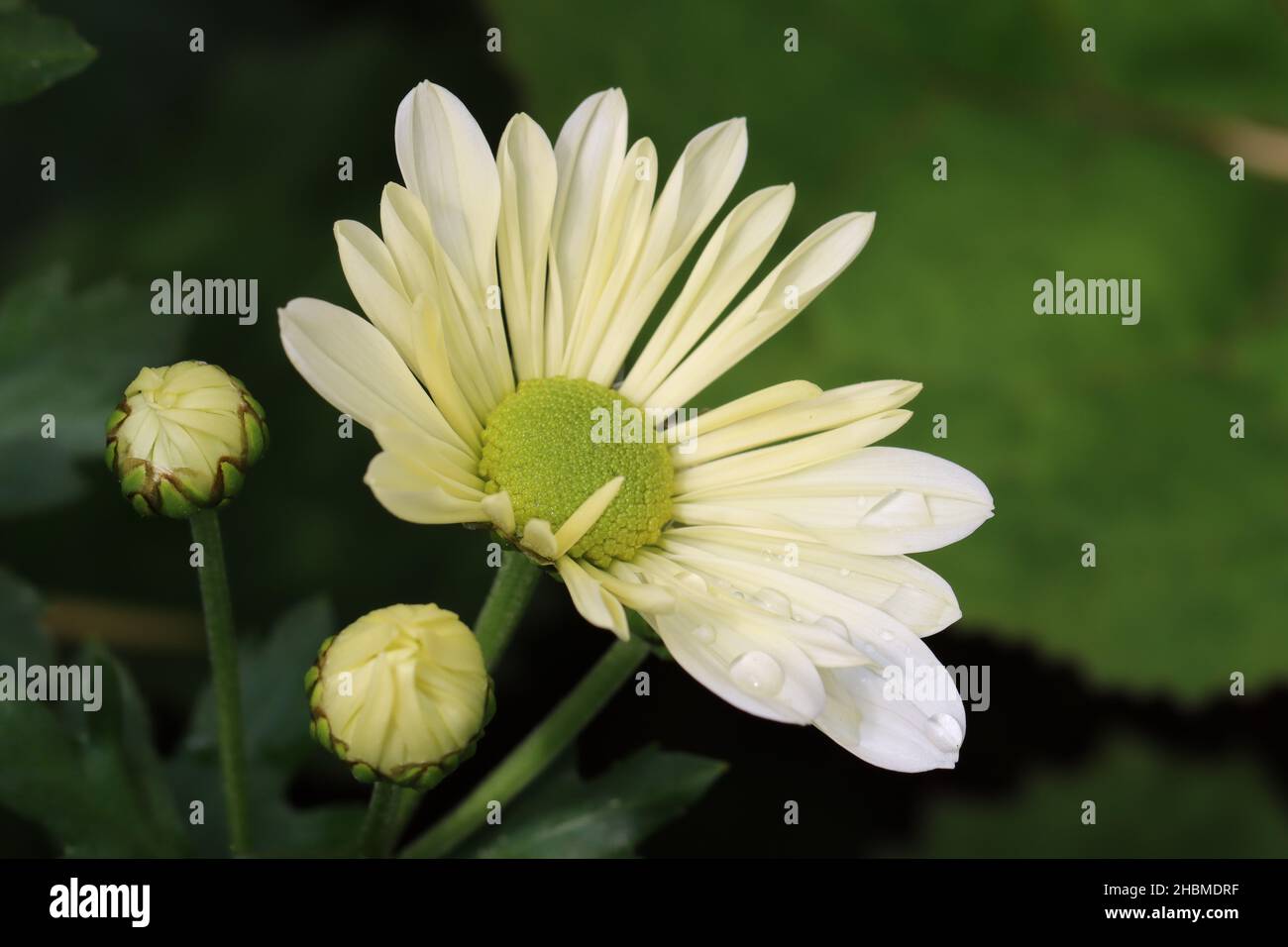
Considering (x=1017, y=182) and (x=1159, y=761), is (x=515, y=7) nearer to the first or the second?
(x=1017, y=182)

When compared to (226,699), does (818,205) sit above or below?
above

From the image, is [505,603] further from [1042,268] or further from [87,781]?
[1042,268]

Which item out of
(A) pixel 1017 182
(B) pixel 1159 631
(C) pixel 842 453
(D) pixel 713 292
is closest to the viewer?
(C) pixel 842 453

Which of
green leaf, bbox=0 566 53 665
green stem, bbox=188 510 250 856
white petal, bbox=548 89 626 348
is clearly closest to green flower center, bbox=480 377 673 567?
white petal, bbox=548 89 626 348

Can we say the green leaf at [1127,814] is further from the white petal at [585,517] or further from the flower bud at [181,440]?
the flower bud at [181,440]

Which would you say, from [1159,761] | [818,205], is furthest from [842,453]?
[1159,761]

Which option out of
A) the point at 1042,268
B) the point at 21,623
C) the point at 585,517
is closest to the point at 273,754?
the point at 21,623
